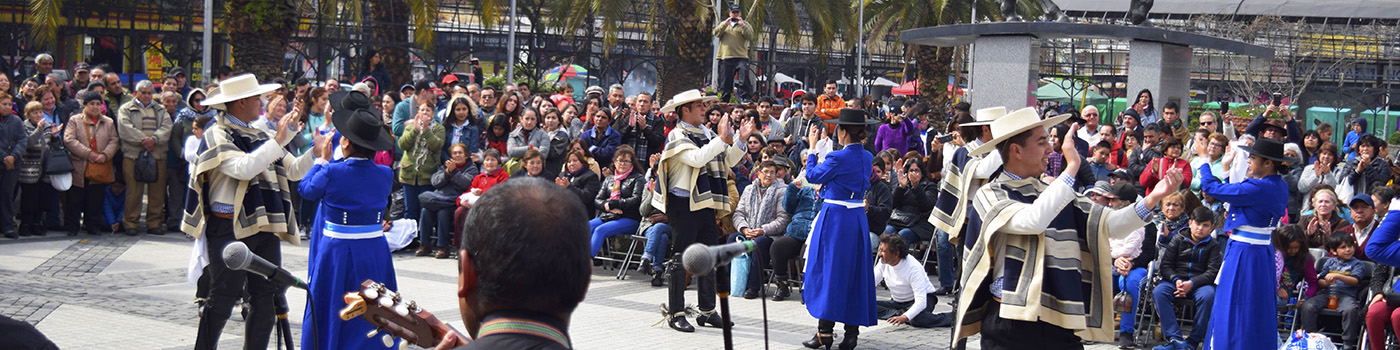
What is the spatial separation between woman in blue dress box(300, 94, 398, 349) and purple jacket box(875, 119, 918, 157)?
9205mm

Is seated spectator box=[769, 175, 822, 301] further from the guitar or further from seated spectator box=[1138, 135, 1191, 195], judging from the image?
the guitar

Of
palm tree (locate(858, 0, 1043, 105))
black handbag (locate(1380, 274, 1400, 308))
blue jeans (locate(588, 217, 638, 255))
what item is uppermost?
palm tree (locate(858, 0, 1043, 105))

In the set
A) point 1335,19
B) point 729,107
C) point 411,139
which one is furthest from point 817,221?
point 1335,19

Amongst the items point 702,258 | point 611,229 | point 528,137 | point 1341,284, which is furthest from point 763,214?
point 702,258

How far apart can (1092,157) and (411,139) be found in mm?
6786

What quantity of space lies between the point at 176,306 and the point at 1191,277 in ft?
24.7

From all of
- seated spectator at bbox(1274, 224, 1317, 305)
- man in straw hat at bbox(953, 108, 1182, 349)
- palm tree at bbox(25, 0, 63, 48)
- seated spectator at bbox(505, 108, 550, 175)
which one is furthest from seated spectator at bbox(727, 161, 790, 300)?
palm tree at bbox(25, 0, 63, 48)

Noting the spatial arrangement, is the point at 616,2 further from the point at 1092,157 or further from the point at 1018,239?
the point at 1018,239

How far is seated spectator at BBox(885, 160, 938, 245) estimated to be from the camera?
1233 centimetres

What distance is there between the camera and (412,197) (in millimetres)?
14266

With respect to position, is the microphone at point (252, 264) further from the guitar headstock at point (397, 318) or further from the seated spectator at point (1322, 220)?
the seated spectator at point (1322, 220)

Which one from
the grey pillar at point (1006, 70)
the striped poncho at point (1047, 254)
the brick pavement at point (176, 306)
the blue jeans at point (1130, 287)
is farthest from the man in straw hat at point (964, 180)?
the grey pillar at point (1006, 70)

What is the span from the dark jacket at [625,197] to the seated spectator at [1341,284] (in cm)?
578

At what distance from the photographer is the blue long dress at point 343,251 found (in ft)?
23.7
